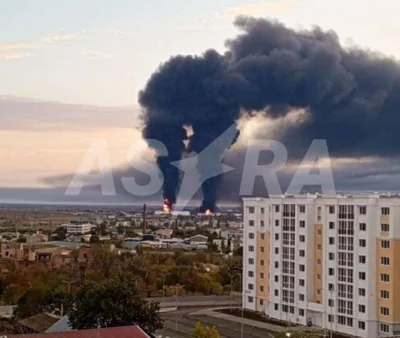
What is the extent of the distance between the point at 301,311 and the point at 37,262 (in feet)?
58.6

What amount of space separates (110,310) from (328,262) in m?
7.78

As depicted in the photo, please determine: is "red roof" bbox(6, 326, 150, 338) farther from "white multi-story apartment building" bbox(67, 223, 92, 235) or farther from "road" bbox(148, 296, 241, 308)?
"white multi-story apartment building" bbox(67, 223, 92, 235)

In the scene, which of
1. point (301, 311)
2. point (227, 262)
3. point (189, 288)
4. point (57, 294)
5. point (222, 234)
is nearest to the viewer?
point (57, 294)

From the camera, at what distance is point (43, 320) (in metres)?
17.8

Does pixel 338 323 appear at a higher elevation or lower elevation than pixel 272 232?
lower

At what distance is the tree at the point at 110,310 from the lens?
14.7 meters

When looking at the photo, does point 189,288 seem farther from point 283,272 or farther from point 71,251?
point 71,251

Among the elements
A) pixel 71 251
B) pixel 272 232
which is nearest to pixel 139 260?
pixel 71 251

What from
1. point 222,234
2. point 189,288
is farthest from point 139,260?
point 222,234

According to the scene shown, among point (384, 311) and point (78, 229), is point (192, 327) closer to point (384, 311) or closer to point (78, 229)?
point (384, 311)

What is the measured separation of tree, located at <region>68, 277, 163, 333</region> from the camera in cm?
1471

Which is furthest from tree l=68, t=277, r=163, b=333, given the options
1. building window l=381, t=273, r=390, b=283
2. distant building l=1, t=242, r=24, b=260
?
distant building l=1, t=242, r=24, b=260

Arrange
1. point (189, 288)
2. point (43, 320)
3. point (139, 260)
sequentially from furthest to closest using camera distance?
point (139, 260)
point (189, 288)
point (43, 320)

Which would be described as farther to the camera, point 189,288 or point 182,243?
point 182,243
